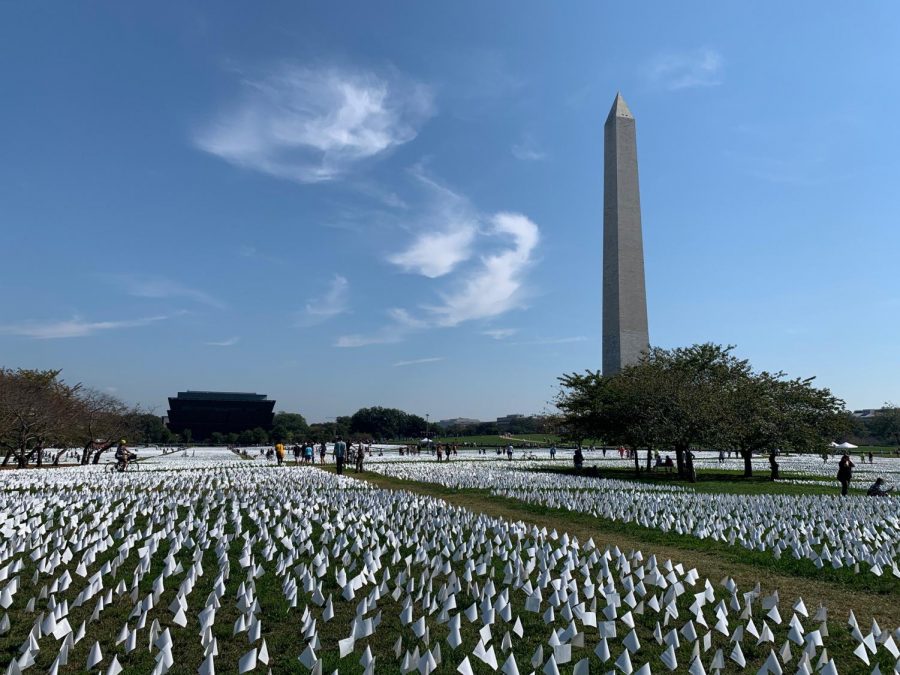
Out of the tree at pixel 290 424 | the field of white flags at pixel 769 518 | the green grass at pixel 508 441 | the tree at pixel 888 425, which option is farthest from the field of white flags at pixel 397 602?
the tree at pixel 290 424

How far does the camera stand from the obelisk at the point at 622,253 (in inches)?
1687

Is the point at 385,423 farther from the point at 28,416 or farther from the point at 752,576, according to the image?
the point at 752,576

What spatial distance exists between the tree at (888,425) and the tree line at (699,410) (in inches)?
2550

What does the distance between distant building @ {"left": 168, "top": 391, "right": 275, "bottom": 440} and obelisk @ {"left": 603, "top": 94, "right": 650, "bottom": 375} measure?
90140 mm

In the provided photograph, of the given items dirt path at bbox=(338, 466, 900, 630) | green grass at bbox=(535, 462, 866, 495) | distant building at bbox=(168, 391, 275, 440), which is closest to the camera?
dirt path at bbox=(338, 466, 900, 630)

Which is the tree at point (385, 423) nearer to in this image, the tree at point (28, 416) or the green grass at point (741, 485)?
the tree at point (28, 416)

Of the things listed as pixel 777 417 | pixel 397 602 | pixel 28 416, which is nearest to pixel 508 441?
pixel 777 417

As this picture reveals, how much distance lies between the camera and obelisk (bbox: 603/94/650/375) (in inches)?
1687

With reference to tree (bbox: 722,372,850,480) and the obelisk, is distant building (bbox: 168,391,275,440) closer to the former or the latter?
the obelisk

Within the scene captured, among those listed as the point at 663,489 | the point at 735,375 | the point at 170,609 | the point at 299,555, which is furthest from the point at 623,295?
the point at 170,609

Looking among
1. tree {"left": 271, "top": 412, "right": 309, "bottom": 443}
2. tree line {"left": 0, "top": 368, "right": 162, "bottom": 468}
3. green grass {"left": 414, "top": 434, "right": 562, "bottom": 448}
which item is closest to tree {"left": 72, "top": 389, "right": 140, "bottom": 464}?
tree line {"left": 0, "top": 368, "right": 162, "bottom": 468}

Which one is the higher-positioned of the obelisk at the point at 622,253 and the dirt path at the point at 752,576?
the obelisk at the point at 622,253

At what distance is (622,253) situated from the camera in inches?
1692

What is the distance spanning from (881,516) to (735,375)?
70.3 ft
